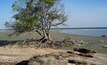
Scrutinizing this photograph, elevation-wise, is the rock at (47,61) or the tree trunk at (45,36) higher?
the rock at (47,61)

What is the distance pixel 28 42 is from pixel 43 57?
12.8m

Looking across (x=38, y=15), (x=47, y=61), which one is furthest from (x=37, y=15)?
(x=47, y=61)

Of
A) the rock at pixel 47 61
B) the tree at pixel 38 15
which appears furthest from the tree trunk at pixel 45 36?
the rock at pixel 47 61

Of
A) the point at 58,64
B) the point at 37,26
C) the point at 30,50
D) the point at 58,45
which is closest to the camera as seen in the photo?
the point at 58,64

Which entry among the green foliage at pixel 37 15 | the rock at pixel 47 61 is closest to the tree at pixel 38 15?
the green foliage at pixel 37 15

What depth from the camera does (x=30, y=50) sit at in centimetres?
2216

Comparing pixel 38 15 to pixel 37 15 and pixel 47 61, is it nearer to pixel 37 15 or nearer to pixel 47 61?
pixel 37 15

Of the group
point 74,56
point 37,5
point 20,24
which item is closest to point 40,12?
point 37,5

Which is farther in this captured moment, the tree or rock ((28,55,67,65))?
the tree

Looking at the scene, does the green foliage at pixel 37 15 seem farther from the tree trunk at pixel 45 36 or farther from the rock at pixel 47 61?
the rock at pixel 47 61

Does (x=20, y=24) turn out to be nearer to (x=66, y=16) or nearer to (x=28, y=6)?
(x=28, y=6)

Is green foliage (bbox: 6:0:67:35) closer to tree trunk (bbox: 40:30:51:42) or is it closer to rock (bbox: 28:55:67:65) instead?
tree trunk (bbox: 40:30:51:42)

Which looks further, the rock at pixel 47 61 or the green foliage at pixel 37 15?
the green foliage at pixel 37 15

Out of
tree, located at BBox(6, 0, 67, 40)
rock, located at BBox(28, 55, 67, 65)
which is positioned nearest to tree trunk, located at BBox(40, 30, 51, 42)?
tree, located at BBox(6, 0, 67, 40)
